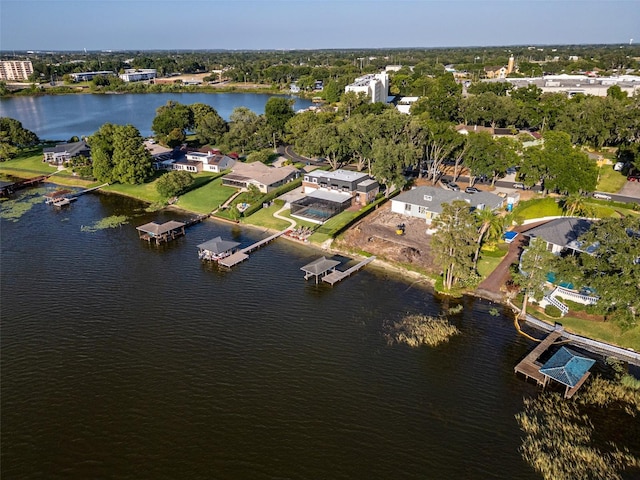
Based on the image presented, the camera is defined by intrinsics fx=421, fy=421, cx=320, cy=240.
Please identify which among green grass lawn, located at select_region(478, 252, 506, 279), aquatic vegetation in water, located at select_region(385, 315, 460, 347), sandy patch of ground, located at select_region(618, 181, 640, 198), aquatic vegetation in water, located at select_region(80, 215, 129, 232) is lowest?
aquatic vegetation in water, located at select_region(385, 315, 460, 347)

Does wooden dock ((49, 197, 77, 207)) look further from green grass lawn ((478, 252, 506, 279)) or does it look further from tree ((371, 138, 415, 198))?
green grass lawn ((478, 252, 506, 279))

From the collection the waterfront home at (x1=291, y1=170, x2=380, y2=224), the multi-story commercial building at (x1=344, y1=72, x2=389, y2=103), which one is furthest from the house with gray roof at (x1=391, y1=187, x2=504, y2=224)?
the multi-story commercial building at (x1=344, y1=72, x2=389, y2=103)

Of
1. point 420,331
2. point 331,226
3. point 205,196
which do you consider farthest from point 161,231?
point 420,331

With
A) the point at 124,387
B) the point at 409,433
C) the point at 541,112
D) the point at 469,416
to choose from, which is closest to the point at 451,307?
the point at 469,416

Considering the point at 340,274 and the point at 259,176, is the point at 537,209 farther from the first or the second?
the point at 259,176

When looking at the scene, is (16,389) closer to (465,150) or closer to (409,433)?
(409,433)

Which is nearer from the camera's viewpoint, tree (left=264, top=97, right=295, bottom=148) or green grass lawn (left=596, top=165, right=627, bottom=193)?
green grass lawn (left=596, top=165, right=627, bottom=193)

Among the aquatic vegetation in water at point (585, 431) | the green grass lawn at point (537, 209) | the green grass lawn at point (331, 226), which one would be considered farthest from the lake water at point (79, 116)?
the aquatic vegetation in water at point (585, 431)

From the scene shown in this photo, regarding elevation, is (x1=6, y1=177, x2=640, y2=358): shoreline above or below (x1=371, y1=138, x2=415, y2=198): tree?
below
